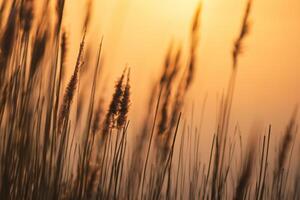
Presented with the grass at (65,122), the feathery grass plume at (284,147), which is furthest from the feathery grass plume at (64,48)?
the feathery grass plume at (284,147)

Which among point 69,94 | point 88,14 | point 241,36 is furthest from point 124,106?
point 241,36

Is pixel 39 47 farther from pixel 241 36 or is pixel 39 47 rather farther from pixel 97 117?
pixel 241 36

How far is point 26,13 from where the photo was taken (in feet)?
3.89

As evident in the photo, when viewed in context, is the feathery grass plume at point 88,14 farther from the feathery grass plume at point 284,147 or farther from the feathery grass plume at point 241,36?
the feathery grass plume at point 284,147

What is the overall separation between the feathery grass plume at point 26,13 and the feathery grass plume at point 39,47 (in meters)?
0.03

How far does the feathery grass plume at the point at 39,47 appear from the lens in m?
1.14

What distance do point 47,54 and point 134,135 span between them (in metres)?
0.40

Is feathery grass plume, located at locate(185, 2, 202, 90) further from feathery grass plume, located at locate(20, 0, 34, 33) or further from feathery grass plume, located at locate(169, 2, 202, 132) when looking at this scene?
feathery grass plume, located at locate(20, 0, 34, 33)

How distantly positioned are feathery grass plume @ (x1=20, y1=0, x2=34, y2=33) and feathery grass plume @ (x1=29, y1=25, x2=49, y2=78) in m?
0.03

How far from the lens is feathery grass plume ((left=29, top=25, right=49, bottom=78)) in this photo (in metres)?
1.14

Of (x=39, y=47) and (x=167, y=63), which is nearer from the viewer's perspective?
(x=39, y=47)

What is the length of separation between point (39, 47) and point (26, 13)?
0.10m

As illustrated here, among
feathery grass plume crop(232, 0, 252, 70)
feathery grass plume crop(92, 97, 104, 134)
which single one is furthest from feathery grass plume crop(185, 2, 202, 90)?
feathery grass plume crop(92, 97, 104, 134)

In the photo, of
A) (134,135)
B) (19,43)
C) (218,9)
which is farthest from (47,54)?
(218,9)
